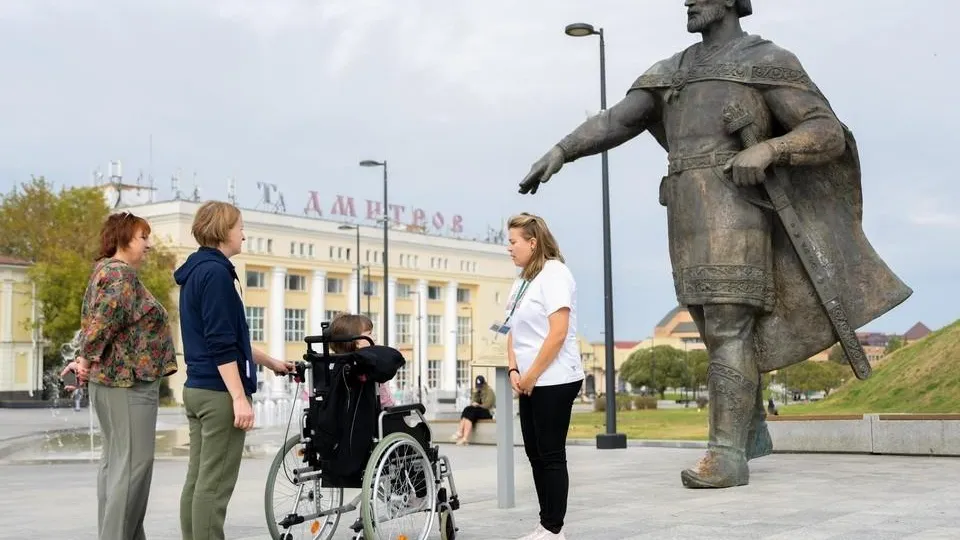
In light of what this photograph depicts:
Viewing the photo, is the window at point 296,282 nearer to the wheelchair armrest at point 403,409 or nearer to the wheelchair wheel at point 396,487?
the wheelchair armrest at point 403,409

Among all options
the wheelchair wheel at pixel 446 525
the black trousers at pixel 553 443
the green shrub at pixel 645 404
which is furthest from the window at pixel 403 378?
the black trousers at pixel 553 443

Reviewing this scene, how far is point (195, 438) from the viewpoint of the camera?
5.61m

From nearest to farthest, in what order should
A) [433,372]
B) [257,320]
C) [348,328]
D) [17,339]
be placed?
[348,328], [17,339], [257,320], [433,372]

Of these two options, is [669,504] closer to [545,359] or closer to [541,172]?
[545,359]

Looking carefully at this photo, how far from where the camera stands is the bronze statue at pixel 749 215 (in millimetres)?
8742

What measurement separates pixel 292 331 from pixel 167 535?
288 ft

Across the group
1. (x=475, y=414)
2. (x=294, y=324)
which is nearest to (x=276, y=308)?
(x=294, y=324)

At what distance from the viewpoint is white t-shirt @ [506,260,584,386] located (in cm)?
621

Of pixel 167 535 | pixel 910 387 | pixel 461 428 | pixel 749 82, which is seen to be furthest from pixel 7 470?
pixel 910 387

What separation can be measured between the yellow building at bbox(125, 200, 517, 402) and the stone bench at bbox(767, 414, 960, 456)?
65429 mm

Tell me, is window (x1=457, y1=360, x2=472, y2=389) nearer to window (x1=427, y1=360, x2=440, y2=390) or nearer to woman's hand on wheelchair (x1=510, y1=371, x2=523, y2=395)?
window (x1=427, y1=360, x2=440, y2=390)

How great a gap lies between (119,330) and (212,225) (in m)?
0.78

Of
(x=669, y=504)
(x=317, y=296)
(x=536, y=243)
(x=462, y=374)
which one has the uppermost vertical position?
(x=317, y=296)

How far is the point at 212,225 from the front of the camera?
558cm
